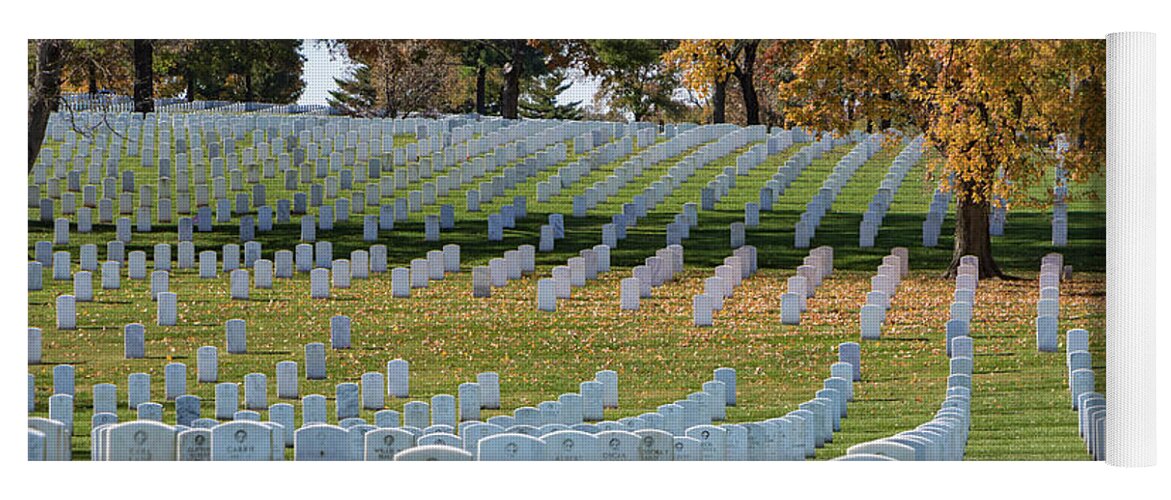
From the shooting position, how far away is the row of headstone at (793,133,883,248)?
497 inches

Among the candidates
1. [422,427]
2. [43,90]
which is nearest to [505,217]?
[422,427]

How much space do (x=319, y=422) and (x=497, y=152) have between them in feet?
9.55

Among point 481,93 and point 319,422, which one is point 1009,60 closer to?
point 481,93

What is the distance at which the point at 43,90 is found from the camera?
12.0 meters

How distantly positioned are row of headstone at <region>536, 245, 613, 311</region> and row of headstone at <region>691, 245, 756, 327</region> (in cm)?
82

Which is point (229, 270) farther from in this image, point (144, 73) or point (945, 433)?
point (945, 433)

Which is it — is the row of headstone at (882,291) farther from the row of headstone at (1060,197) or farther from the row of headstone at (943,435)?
the row of headstone at (1060,197)

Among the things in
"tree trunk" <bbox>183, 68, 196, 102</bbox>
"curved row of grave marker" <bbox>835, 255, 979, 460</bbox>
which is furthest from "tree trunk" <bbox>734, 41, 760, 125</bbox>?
"tree trunk" <bbox>183, 68, 196, 102</bbox>

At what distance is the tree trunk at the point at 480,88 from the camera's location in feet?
39.1

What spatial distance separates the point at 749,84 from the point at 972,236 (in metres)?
2.09

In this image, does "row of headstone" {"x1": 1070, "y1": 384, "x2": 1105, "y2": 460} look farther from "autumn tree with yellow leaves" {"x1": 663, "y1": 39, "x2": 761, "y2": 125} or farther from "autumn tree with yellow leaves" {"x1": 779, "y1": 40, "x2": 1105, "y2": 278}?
"autumn tree with yellow leaves" {"x1": 663, "y1": 39, "x2": 761, "y2": 125}

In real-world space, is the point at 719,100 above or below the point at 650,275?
above

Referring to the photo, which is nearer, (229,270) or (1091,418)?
(1091,418)

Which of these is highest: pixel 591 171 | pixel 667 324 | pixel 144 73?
pixel 144 73
